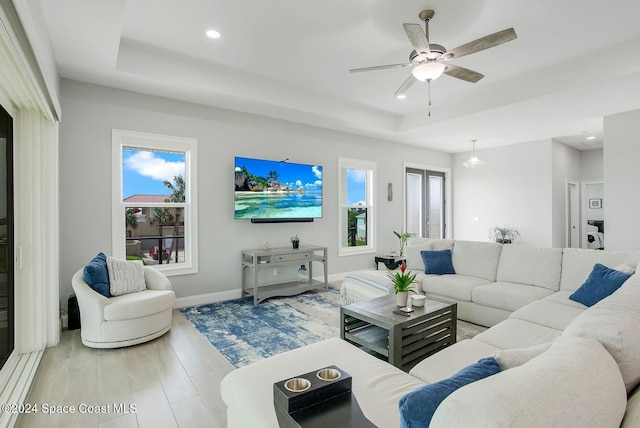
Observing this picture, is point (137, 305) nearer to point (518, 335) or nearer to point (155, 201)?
point (155, 201)

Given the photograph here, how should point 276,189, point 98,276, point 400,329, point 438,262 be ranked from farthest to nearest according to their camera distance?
1. point 276,189
2. point 438,262
3. point 98,276
4. point 400,329

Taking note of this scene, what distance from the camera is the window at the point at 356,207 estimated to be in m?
6.05

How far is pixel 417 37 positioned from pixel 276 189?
2.99 metres

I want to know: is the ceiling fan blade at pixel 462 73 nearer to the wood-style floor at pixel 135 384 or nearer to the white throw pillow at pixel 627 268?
the white throw pillow at pixel 627 268

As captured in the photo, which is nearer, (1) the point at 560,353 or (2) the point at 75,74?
(1) the point at 560,353

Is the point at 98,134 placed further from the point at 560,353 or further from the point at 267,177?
the point at 560,353

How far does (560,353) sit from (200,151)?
432 cm

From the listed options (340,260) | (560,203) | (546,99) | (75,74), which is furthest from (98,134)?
(560,203)

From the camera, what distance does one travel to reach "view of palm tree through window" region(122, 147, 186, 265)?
4051mm

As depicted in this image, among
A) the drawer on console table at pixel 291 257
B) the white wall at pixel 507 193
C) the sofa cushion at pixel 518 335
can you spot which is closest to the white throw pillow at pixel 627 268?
the sofa cushion at pixel 518 335

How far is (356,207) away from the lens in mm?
6281

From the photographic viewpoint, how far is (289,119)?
5133 millimetres

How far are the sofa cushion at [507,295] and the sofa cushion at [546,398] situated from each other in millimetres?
2567

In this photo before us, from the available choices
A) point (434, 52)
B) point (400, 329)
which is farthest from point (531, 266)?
point (434, 52)
